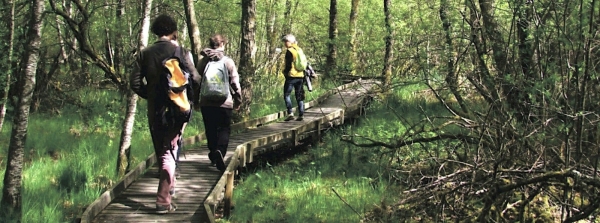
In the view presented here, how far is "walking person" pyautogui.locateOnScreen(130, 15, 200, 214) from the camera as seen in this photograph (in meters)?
5.35

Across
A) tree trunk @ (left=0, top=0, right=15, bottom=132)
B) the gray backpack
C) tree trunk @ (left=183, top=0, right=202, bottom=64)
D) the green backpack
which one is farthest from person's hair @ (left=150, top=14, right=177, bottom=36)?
tree trunk @ (left=183, top=0, right=202, bottom=64)

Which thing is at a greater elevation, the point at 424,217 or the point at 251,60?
the point at 251,60

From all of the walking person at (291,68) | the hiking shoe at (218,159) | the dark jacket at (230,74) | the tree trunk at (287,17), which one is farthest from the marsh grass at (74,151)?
the tree trunk at (287,17)

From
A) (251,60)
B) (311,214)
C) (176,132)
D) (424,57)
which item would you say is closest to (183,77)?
(176,132)

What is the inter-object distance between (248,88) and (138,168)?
4.81m

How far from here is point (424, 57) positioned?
23.2ft

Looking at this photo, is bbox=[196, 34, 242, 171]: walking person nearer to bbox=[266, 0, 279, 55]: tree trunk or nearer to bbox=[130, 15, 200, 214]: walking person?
bbox=[130, 15, 200, 214]: walking person

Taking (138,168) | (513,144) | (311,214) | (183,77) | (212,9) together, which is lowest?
(311,214)

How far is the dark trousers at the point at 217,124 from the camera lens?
22.5 ft

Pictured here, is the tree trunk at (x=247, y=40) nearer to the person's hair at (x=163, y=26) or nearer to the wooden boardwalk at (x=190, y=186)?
the wooden boardwalk at (x=190, y=186)

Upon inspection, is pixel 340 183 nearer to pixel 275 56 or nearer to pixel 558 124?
pixel 558 124

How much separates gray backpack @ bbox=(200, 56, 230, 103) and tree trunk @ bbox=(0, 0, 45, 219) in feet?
6.18

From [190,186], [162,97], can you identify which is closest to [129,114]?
[190,186]

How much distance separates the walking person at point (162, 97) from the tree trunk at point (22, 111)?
1.18m
